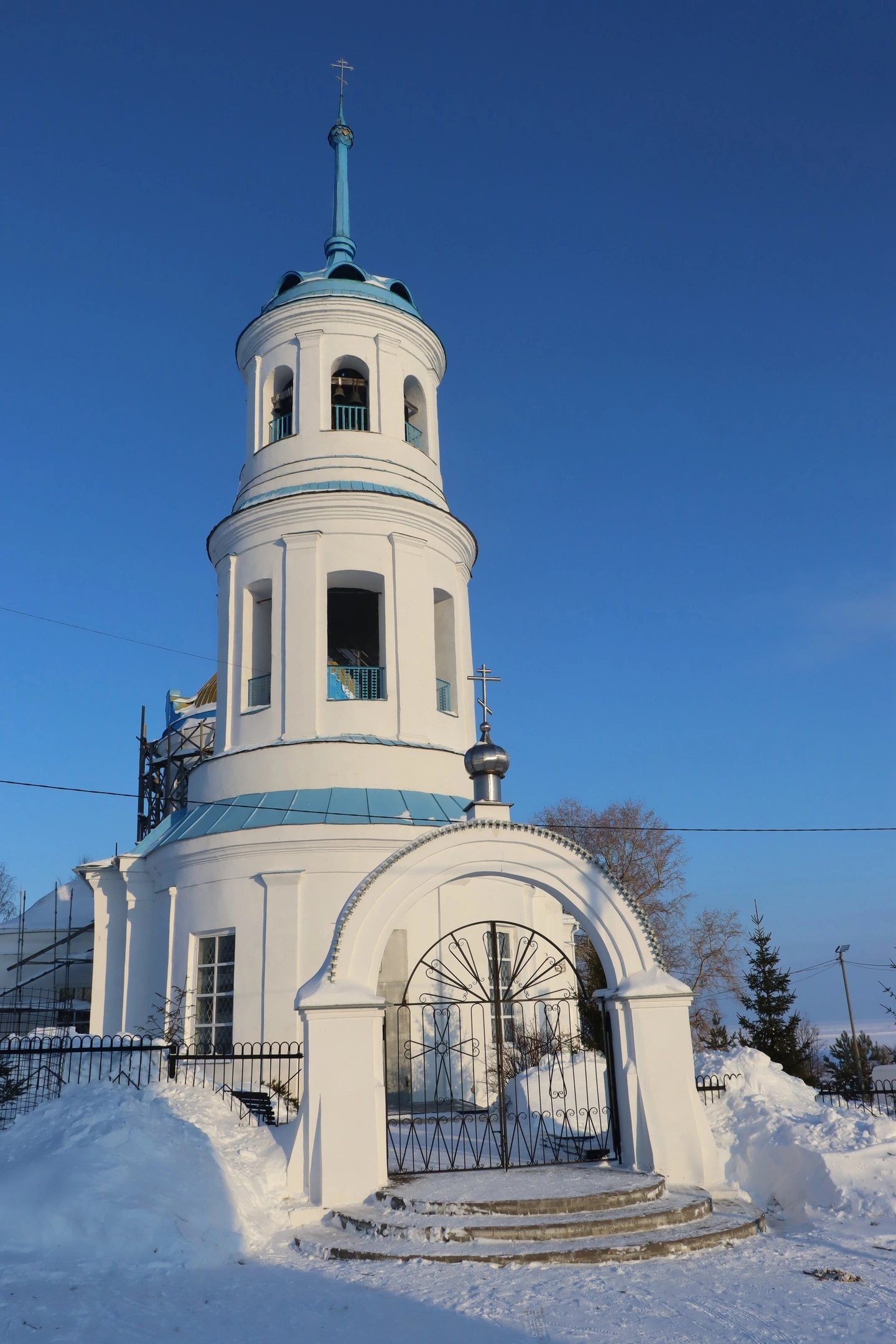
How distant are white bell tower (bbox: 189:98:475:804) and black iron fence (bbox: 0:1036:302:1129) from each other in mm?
4434

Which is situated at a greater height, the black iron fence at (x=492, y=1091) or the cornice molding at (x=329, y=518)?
the cornice molding at (x=329, y=518)

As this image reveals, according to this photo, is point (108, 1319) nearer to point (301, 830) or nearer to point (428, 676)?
point (301, 830)

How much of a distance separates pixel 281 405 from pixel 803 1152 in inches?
620

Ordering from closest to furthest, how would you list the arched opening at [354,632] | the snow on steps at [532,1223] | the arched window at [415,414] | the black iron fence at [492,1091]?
the snow on steps at [532,1223], the black iron fence at [492,1091], the arched opening at [354,632], the arched window at [415,414]

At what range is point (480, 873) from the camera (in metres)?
10.8

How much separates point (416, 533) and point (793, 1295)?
543 inches

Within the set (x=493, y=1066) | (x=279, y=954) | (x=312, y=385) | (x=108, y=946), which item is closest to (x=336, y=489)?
(x=312, y=385)

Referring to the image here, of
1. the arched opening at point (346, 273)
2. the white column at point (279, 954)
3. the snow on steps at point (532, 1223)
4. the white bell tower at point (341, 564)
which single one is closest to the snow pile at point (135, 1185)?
the snow on steps at point (532, 1223)

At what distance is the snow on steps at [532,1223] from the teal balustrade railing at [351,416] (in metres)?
13.8

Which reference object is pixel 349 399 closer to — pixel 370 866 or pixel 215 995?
pixel 370 866

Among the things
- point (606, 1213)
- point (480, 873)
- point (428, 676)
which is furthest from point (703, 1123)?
point (428, 676)

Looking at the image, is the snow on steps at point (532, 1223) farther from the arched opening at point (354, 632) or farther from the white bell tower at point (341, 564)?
the arched opening at point (354, 632)

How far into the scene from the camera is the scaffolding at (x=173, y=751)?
2788cm

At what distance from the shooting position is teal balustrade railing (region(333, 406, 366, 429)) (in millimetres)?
19484
